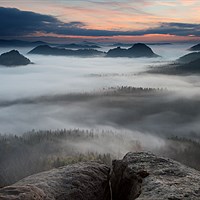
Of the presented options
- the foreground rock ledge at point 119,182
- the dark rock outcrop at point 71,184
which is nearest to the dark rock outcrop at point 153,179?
the foreground rock ledge at point 119,182

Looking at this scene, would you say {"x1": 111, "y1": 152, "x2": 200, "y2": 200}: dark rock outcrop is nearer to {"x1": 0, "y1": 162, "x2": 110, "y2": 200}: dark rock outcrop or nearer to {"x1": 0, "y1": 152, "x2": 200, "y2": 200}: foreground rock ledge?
{"x1": 0, "y1": 152, "x2": 200, "y2": 200}: foreground rock ledge

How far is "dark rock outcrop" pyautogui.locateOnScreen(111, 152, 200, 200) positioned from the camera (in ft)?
78.1

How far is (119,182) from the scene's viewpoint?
32.7m

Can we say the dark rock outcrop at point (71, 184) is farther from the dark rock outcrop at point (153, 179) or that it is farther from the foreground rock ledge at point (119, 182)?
the dark rock outcrop at point (153, 179)

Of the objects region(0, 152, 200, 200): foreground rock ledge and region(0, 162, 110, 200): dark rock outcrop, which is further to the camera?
region(0, 162, 110, 200): dark rock outcrop

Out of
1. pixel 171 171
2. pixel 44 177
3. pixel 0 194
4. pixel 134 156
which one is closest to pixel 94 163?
pixel 134 156

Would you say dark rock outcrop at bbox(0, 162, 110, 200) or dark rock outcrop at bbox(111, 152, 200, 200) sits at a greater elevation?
dark rock outcrop at bbox(111, 152, 200, 200)

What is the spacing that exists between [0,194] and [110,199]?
51.4 ft

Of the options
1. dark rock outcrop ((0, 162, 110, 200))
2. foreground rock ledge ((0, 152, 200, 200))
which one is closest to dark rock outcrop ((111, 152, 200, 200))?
foreground rock ledge ((0, 152, 200, 200))

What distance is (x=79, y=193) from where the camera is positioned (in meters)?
29.3

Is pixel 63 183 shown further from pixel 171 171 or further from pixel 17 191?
pixel 171 171

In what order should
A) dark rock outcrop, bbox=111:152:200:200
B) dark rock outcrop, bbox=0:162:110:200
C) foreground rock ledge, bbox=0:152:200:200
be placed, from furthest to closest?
dark rock outcrop, bbox=0:162:110:200 → dark rock outcrop, bbox=111:152:200:200 → foreground rock ledge, bbox=0:152:200:200

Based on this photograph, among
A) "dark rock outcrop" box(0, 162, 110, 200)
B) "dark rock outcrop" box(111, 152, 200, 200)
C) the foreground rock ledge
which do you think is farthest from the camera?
"dark rock outcrop" box(0, 162, 110, 200)

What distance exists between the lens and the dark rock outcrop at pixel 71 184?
81.9ft
